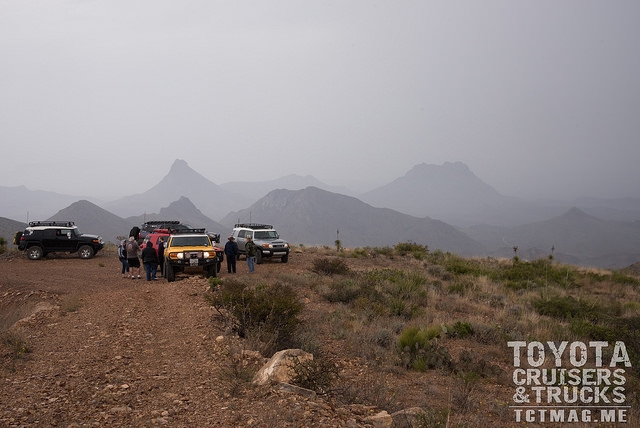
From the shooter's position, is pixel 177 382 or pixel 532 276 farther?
pixel 532 276

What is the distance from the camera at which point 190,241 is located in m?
17.1

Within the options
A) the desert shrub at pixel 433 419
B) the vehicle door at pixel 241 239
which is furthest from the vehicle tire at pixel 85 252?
the desert shrub at pixel 433 419

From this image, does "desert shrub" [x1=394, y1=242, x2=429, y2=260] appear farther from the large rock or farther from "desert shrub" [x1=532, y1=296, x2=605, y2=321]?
the large rock

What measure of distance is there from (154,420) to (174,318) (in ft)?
17.6

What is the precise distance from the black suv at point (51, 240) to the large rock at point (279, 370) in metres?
22.7

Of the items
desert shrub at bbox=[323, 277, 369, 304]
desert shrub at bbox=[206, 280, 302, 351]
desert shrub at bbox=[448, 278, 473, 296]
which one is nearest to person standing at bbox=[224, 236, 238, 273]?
desert shrub at bbox=[323, 277, 369, 304]

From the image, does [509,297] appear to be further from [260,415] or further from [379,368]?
[260,415]

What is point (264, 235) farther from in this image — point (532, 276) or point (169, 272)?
point (532, 276)

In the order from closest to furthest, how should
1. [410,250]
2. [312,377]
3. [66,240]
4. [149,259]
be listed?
[312,377] < [149,259] < [66,240] < [410,250]

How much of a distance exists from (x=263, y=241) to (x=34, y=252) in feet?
41.9

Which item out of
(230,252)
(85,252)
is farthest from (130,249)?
(85,252)

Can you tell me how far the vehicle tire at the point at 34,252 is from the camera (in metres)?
23.8

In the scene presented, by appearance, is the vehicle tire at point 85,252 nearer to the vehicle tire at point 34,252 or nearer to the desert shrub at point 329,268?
the vehicle tire at point 34,252

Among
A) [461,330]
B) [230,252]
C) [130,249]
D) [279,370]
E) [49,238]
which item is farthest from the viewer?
[49,238]
